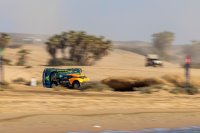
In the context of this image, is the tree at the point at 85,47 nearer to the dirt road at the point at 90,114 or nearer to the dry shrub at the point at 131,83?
the dry shrub at the point at 131,83

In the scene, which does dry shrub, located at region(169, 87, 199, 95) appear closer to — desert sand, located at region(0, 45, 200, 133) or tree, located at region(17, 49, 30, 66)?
desert sand, located at region(0, 45, 200, 133)

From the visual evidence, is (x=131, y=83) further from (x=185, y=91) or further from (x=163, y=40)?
(x=163, y=40)

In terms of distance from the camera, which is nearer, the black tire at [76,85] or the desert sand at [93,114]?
the desert sand at [93,114]

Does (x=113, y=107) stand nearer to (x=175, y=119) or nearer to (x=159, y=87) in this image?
(x=175, y=119)

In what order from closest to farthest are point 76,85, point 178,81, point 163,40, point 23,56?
1. point 178,81
2. point 76,85
3. point 23,56
4. point 163,40

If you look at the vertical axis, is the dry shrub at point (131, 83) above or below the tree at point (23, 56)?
below

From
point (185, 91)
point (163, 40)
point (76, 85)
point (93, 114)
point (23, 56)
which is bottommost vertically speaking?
point (93, 114)

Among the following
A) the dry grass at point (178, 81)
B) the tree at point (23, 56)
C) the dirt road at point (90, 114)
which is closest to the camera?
the dirt road at point (90, 114)

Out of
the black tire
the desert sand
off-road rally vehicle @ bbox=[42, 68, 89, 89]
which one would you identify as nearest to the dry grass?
the black tire

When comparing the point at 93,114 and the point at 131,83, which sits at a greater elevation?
the point at 131,83

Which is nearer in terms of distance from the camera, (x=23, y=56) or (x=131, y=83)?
(x=131, y=83)

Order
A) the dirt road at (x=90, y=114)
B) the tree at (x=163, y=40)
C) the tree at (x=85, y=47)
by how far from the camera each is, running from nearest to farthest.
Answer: the dirt road at (x=90, y=114), the tree at (x=85, y=47), the tree at (x=163, y=40)

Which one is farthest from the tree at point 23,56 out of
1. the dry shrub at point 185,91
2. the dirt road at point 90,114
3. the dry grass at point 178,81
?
the dirt road at point 90,114

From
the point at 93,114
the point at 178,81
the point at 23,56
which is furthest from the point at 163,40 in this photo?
the point at 93,114
